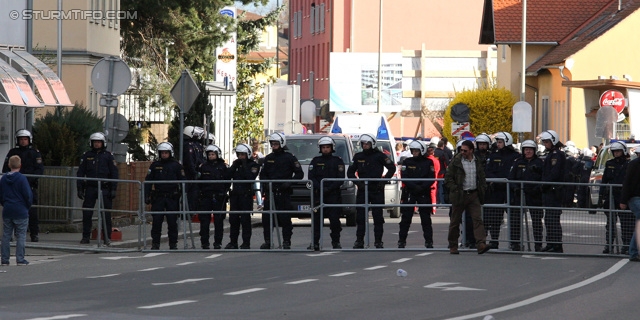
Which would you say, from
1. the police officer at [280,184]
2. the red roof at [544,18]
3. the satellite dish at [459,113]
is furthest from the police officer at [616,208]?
the red roof at [544,18]

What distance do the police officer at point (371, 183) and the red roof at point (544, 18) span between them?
126 feet

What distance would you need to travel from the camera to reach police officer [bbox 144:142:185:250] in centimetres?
2155

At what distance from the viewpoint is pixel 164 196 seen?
2159 centimetres

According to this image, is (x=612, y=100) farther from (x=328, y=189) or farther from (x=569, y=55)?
(x=569, y=55)

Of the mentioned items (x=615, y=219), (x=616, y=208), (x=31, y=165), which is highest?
(x=31, y=165)

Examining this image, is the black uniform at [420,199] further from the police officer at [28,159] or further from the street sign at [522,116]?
Answer: the street sign at [522,116]

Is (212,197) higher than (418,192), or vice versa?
(418,192)

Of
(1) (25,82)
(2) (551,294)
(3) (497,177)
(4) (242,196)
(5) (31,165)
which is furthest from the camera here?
(1) (25,82)

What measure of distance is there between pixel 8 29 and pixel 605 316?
17293 mm

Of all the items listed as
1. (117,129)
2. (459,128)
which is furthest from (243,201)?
(459,128)

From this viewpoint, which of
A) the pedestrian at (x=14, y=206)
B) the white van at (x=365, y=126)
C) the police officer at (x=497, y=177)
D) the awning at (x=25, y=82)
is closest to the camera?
the pedestrian at (x=14, y=206)

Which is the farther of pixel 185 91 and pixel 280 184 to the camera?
pixel 185 91

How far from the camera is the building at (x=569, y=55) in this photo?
5344 cm

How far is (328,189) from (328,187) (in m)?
0.03
